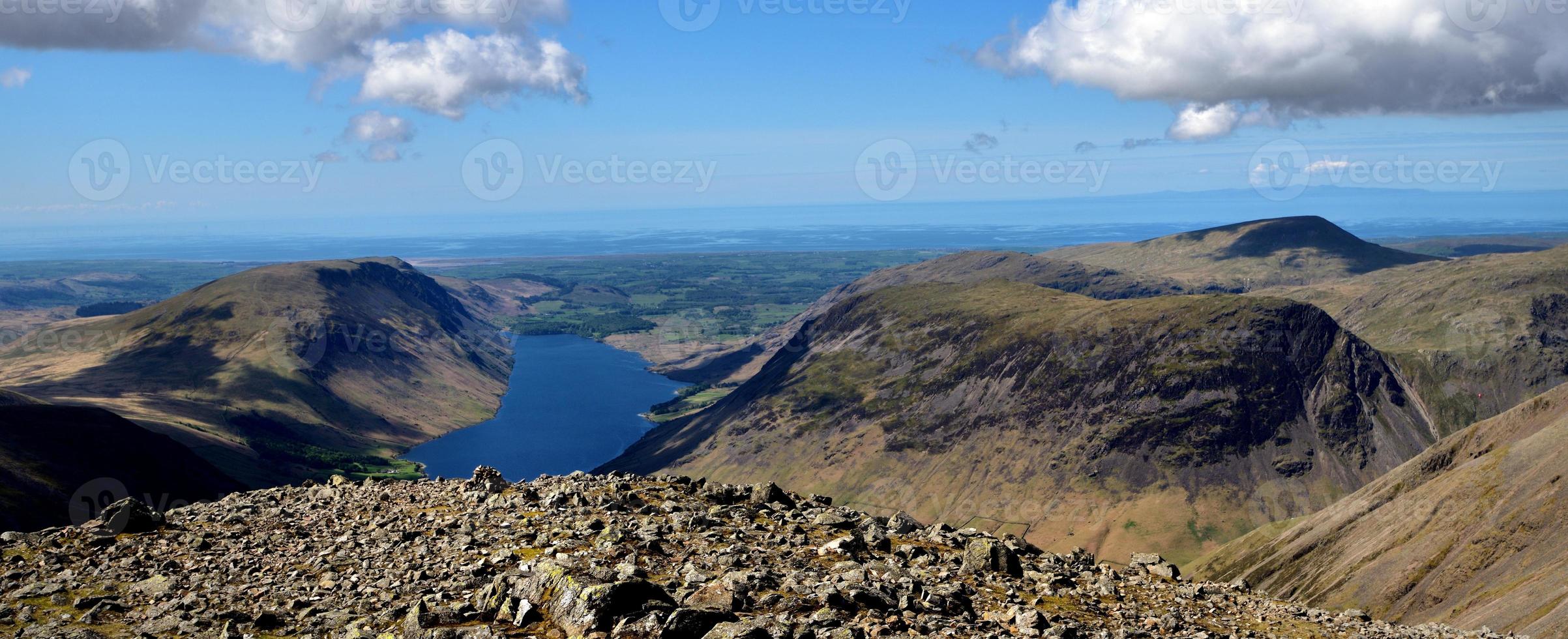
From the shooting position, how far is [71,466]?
6781 inches

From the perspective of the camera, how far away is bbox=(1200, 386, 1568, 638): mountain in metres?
124

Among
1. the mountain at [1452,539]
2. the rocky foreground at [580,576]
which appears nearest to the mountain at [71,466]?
the rocky foreground at [580,576]

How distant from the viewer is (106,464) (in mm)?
179250

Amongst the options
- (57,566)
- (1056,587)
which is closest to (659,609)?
(1056,587)

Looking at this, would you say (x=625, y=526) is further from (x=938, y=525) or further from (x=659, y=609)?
(x=938, y=525)

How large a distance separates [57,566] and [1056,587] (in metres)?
37.4

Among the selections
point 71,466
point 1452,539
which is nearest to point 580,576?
point 1452,539

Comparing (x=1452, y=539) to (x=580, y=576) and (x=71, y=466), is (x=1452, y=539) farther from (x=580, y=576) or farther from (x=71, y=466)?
(x=71, y=466)

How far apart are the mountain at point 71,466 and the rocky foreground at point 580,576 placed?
130683mm

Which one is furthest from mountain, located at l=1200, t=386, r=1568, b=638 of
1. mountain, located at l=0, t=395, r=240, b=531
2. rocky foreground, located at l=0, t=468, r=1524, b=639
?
mountain, located at l=0, t=395, r=240, b=531

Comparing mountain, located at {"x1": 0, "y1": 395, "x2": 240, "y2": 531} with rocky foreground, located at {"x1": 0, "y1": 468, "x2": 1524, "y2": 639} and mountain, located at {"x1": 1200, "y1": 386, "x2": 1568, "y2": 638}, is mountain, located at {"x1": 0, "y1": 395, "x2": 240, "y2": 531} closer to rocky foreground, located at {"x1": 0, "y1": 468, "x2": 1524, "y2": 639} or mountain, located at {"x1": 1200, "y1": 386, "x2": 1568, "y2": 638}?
rocky foreground, located at {"x1": 0, "y1": 468, "x2": 1524, "y2": 639}

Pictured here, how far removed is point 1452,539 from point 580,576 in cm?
16374

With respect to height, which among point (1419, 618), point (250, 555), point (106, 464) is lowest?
point (1419, 618)

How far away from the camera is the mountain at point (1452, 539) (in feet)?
406
